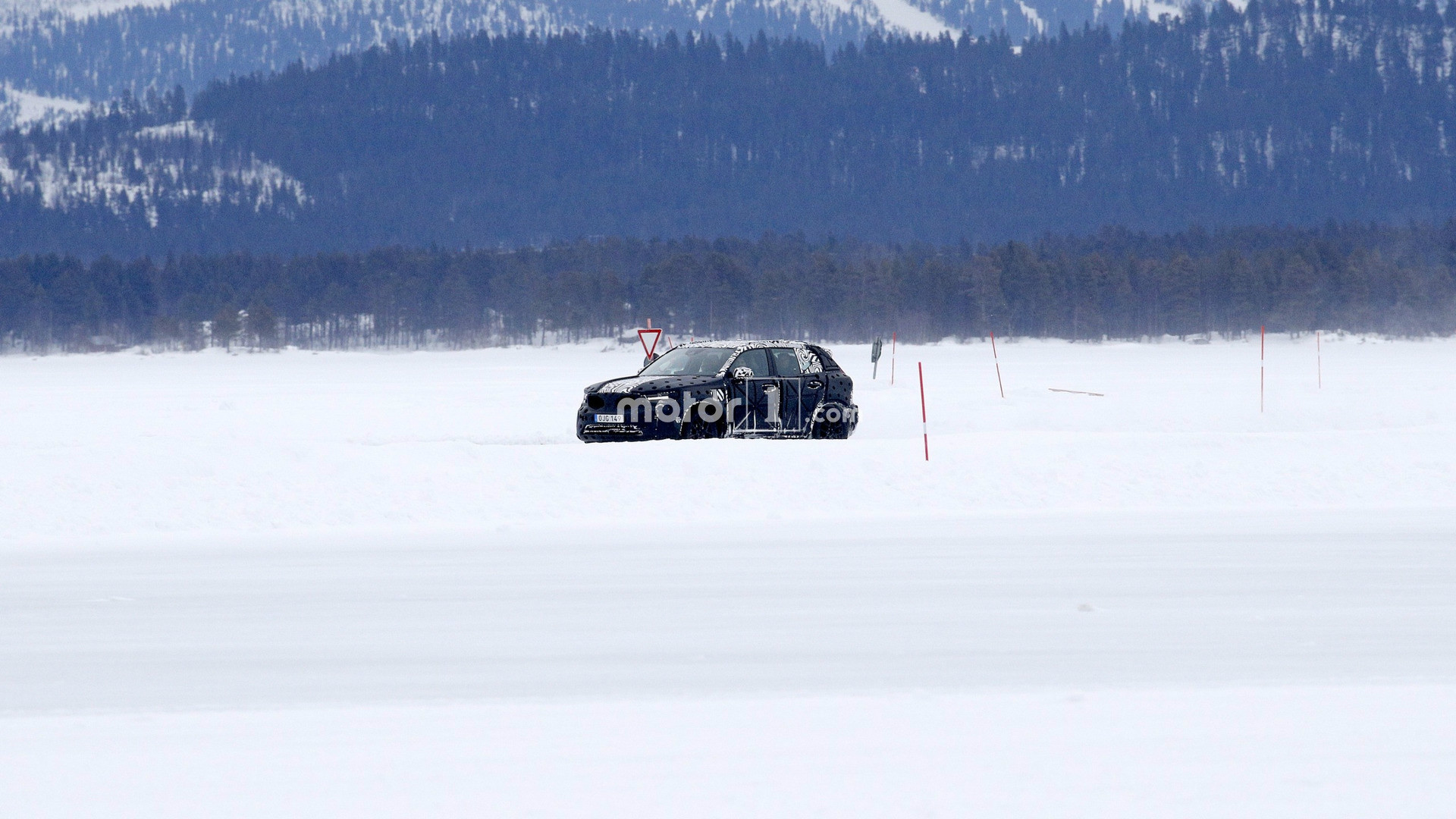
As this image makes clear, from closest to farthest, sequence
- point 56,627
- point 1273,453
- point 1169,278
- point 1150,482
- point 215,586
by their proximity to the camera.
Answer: point 56,627 → point 215,586 → point 1150,482 → point 1273,453 → point 1169,278

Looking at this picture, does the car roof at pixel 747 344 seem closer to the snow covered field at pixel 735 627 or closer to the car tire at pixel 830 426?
the car tire at pixel 830 426

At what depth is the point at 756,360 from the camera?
16.8 metres

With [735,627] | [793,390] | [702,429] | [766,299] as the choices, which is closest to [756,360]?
[793,390]

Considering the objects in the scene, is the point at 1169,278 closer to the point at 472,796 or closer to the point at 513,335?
the point at 513,335

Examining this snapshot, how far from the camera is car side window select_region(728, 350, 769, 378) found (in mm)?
16688

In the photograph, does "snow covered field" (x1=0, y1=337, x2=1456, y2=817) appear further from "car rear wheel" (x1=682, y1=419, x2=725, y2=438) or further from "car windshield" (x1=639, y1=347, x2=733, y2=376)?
"car windshield" (x1=639, y1=347, x2=733, y2=376)

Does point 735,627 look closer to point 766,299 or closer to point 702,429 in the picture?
point 702,429

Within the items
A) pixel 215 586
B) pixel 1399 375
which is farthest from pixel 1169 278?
pixel 215 586

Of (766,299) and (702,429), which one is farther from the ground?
(766,299)

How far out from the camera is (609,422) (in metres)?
16.1

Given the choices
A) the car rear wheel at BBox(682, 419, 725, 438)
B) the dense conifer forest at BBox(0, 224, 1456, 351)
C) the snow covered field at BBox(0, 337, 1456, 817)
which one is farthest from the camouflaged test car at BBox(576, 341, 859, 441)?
the dense conifer forest at BBox(0, 224, 1456, 351)

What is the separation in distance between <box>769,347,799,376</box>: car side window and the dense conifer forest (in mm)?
105147

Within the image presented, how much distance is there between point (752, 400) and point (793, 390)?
23.3 inches

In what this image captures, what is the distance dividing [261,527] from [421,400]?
19343 mm
